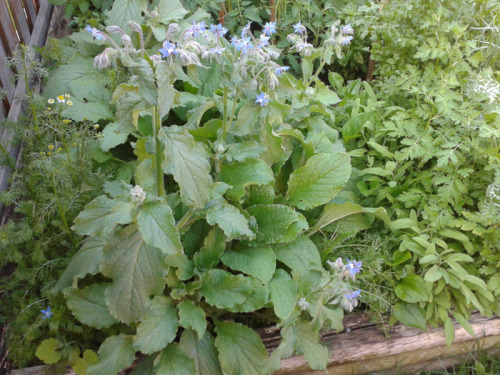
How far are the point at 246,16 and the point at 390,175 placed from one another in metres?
1.69

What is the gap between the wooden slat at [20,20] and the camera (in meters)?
3.65

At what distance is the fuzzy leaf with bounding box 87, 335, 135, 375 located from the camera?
2.09m

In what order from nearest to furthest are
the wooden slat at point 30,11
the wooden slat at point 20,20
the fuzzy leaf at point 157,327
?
the fuzzy leaf at point 157,327, the wooden slat at point 20,20, the wooden slat at point 30,11

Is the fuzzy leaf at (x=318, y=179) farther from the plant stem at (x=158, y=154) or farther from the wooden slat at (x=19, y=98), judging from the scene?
the wooden slat at (x=19, y=98)

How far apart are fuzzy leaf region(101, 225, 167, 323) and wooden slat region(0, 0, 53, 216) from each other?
48.4 inches

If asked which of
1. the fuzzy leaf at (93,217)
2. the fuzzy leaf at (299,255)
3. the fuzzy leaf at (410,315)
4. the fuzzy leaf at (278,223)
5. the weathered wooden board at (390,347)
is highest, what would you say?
the fuzzy leaf at (93,217)

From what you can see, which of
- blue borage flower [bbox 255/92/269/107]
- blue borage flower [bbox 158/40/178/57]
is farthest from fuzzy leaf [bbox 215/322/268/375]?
blue borage flower [bbox 158/40/178/57]

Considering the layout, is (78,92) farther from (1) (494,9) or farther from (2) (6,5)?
(1) (494,9)

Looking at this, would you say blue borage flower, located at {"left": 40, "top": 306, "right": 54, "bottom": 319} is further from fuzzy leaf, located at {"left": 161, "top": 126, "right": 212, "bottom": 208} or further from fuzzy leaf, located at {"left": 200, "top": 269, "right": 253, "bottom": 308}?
fuzzy leaf, located at {"left": 161, "top": 126, "right": 212, "bottom": 208}

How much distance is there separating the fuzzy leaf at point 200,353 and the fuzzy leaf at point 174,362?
1.6 inches

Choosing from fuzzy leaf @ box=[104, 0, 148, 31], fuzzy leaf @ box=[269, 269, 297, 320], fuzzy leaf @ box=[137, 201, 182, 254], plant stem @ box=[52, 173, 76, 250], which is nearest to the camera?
fuzzy leaf @ box=[137, 201, 182, 254]

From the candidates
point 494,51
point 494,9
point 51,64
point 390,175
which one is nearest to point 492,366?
point 390,175

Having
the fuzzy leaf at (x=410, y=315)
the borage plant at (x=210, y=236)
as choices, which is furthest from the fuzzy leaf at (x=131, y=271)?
the fuzzy leaf at (x=410, y=315)

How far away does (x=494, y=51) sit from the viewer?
3.07m
